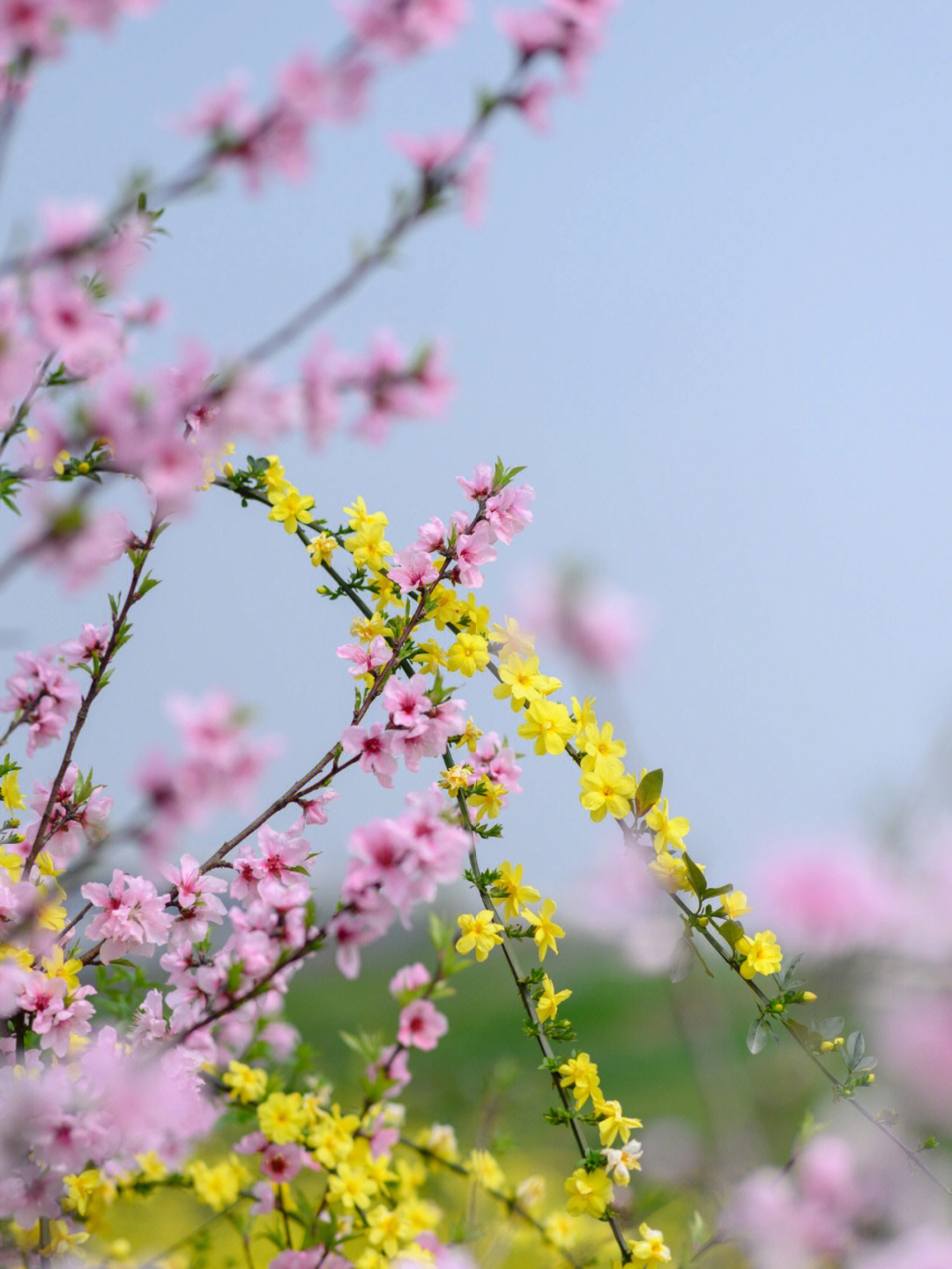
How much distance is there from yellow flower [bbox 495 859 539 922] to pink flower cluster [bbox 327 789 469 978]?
62 centimetres

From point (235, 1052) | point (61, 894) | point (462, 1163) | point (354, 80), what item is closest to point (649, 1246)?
point (462, 1163)

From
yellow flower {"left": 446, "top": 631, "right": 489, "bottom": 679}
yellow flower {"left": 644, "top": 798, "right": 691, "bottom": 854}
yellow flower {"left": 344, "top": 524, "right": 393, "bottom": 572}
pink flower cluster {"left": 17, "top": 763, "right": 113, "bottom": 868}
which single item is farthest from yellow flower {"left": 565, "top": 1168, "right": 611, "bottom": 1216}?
yellow flower {"left": 344, "top": 524, "right": 393, "bottom": 572}

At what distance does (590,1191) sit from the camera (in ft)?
5.17

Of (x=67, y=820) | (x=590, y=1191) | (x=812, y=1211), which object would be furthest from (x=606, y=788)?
(x=812, y=1211)

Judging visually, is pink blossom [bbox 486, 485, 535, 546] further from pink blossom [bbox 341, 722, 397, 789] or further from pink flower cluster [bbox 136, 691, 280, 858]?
pink flower cluster [bbox 136, 691, 280, 858]

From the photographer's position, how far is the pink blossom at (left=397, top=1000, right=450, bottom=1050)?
1242 mm

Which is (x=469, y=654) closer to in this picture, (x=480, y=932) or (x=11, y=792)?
(x=480, y=932)

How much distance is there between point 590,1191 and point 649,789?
622mm

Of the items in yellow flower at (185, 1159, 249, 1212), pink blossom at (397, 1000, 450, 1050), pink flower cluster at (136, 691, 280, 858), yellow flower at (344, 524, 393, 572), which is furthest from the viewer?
yellow flower at (344, 524, 393, 572)

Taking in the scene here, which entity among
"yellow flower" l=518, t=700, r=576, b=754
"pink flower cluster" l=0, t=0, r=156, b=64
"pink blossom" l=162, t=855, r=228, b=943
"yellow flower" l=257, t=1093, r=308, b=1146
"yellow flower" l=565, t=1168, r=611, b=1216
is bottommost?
"yellow flower" l=257, t=1093, r=308, b=1146

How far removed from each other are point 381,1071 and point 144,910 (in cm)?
52

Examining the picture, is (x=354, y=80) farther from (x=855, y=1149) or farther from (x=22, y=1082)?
(x=855, y=1149)

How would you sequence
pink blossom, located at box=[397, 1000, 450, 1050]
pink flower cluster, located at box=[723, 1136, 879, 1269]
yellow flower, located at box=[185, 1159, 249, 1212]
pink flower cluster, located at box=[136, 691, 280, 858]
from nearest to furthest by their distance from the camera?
pink flower cluster, located at box=[136, 691, 280, 858], pink blossom, located at box=[397, 1000, 450, 1050], pink flower cluster, located at box=[723, 1136, 879, 1269], yellow flower, located at box=[185, 1159, 249, 1212]

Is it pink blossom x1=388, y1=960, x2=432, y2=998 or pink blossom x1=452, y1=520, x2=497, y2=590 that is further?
pink blossom x1=452, y1=520, x2=497, y2=590
